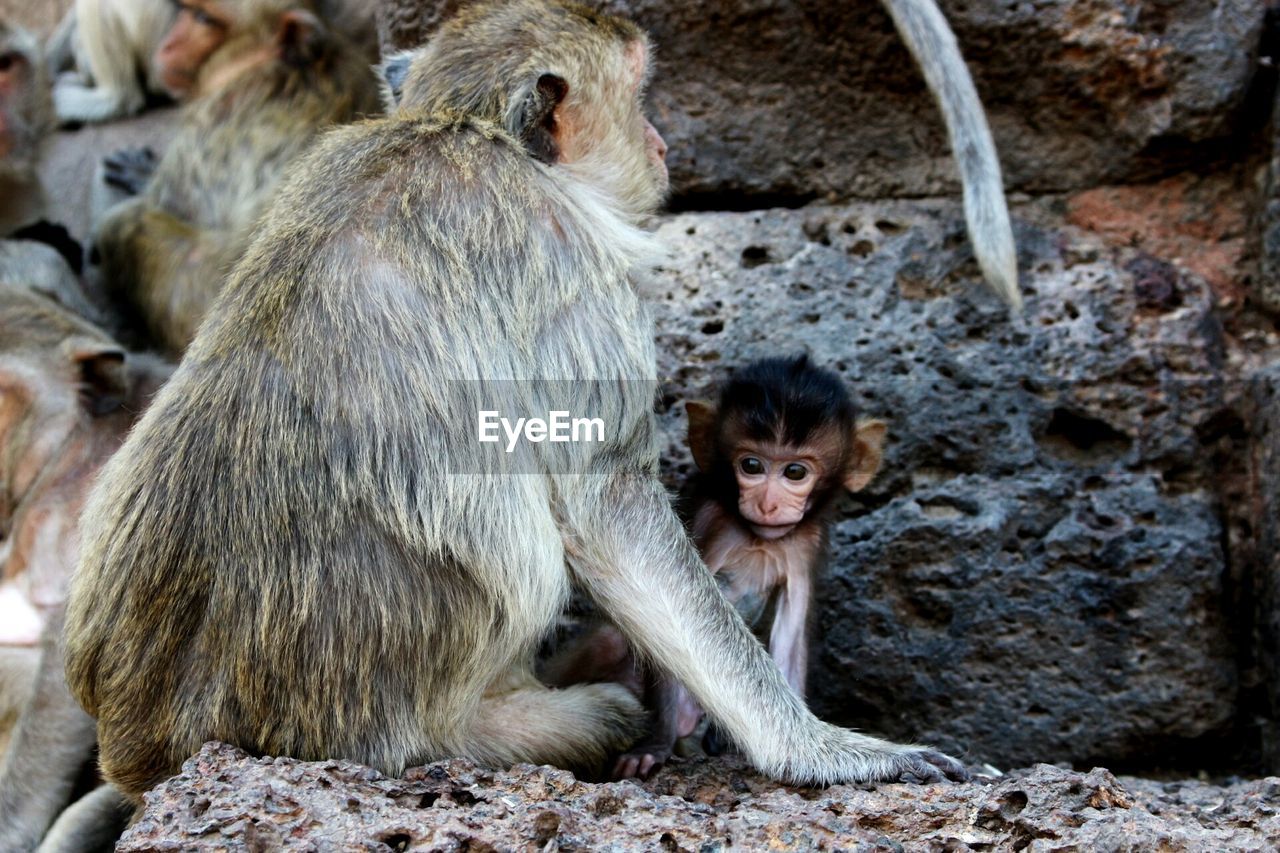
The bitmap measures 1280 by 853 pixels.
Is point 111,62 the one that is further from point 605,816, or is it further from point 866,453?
point 605,816

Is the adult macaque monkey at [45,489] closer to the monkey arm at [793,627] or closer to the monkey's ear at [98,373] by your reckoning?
the monkey's ear at [98,373]

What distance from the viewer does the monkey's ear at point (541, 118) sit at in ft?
13.0

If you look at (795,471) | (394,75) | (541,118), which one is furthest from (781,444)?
(394,75)

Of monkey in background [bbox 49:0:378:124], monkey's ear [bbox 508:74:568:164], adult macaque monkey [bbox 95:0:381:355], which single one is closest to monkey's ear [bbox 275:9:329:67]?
adult macaque monkey [bbox 95:0:381:355]

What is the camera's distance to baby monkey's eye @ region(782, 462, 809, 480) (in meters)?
4.25

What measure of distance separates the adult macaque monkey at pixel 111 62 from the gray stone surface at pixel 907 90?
2.52m

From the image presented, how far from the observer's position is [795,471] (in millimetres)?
4254

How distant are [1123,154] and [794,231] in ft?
3.74

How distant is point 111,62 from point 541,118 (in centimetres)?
484

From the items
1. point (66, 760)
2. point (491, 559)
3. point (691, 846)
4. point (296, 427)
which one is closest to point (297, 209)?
point (296, 427)

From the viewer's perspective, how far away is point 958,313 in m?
5.11

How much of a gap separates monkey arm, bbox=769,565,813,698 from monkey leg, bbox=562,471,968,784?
1.48 ft

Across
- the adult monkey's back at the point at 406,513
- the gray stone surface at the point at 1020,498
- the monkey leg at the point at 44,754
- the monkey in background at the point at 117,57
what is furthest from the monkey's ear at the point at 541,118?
the monkey in background at the point at 117,57

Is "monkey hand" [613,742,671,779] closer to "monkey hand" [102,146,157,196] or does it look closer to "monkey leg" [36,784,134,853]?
"monkey leg" [36,784,134,853]
